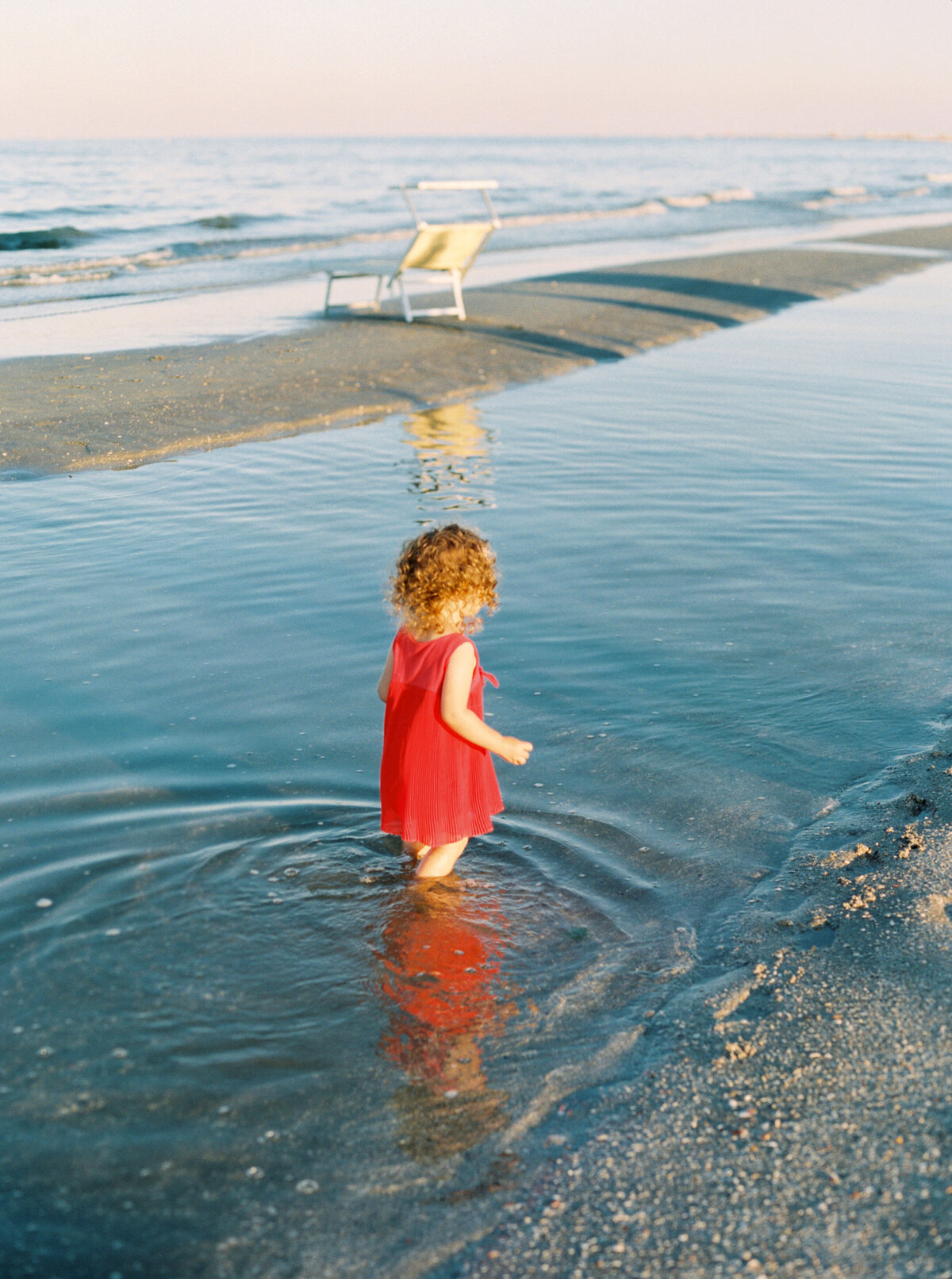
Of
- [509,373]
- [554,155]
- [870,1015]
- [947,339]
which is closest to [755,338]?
[947,339]

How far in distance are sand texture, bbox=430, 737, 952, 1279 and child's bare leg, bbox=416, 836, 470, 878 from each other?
855 millimetres

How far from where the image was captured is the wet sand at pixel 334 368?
9.57 m

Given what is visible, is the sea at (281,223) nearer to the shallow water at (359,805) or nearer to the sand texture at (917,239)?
the sand texture at (917,239)

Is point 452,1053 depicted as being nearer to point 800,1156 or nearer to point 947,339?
point 800,1156

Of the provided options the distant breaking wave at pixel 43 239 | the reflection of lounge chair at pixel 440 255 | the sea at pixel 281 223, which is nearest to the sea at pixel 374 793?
the reflection of lounge chair at pixel 440 255

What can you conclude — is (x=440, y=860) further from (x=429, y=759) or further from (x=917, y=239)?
(x=917, y=239)

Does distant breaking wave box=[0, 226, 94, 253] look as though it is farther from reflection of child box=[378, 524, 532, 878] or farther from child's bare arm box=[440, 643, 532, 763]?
child's bare arm box=[440, 643, 532, 763]

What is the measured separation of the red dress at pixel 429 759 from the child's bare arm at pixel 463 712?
0.11 ft

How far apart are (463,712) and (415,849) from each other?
1.92 ft

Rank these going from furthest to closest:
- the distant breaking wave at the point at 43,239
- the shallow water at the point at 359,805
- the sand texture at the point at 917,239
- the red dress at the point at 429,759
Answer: the distant breaking wave at the point at 43,239, the sand texture at the point at 917,239, the red dress at the point at 429,759, the shallow water at the point at 359,805

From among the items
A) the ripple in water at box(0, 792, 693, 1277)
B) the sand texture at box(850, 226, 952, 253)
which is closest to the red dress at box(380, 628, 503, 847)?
the ripple in water at box(0, 792, 693, 1277)

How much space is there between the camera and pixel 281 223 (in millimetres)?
31219

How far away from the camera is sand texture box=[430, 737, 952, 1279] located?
221 cm

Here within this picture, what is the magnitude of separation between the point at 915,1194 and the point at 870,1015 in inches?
24.4
